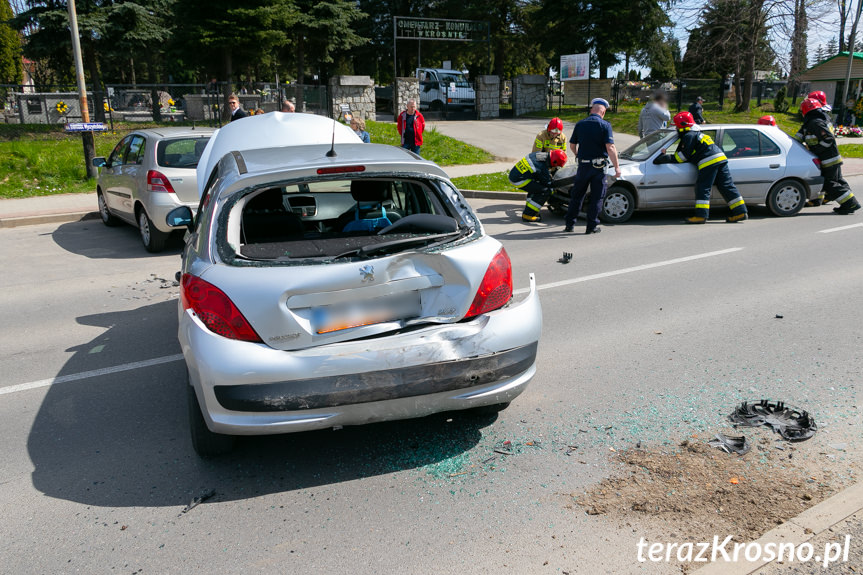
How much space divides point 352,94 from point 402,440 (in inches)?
862

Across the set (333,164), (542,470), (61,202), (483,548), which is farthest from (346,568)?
(61,202)

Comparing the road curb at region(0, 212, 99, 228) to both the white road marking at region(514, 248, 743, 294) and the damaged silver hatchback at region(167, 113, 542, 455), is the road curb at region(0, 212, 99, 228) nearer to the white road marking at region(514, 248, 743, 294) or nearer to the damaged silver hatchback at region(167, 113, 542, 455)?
the white road marking at region(514, 248, 743, 294)

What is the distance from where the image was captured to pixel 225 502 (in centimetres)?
342

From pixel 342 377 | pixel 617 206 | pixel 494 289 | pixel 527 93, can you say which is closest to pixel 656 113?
pixel 617 206

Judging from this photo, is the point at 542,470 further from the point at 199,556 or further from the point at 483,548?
the point at 199,556

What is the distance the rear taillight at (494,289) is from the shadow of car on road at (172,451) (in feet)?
2.69

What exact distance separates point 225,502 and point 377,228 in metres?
1.84

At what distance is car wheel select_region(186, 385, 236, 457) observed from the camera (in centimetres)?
364

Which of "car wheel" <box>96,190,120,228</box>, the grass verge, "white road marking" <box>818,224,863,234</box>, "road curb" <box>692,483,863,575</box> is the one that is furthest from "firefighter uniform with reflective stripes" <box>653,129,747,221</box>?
the grass verge

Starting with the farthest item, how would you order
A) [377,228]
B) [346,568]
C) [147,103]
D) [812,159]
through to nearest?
1. [147,103]
2. [812,159]
3. [377,228]
4. [346,568]

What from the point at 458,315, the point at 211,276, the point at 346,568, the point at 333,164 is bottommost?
the point at 346,568

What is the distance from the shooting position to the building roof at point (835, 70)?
44.9 m

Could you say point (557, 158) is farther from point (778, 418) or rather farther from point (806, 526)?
point (806, 526)

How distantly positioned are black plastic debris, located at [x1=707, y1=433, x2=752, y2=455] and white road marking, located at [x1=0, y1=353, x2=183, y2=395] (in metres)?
3.85
